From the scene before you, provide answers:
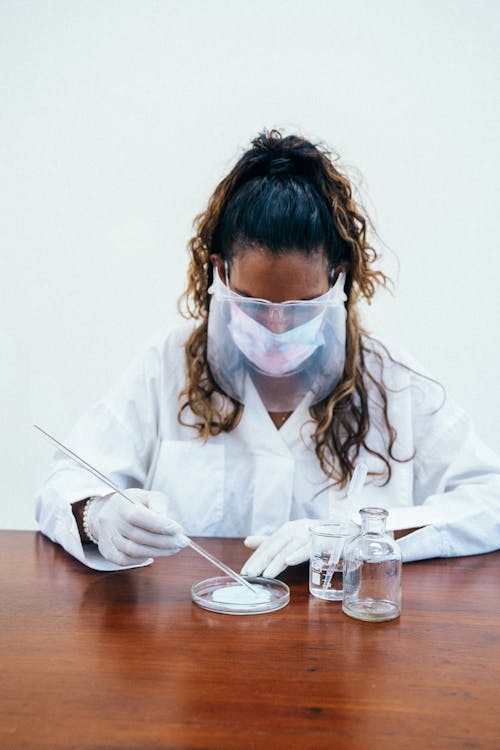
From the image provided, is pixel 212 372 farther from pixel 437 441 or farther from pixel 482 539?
pixel 482 539

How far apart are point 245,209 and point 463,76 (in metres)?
1.35

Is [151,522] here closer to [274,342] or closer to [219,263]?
[274,342]

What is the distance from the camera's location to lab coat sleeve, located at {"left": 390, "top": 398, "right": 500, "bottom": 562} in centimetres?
134

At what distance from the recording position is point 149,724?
2.27ft

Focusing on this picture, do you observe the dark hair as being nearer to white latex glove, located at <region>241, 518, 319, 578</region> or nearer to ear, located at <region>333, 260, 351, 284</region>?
ear, located at <region>333, 260, 351, 284</region>

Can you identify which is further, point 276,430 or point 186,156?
point 186,156

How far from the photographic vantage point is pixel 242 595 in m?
1.07

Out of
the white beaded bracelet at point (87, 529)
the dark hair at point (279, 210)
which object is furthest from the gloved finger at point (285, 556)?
the dark hair at point (279, 210)

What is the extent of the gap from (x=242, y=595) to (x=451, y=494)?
59 centimetres

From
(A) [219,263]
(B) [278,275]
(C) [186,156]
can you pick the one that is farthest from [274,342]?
(C) [186,156]

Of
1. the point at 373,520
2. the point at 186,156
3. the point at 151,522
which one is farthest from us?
the point at 186,156

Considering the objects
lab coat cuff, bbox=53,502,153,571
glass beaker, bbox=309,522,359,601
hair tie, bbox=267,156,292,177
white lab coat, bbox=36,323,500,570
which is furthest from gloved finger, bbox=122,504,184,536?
hair tie, bbox=267,156,292,177

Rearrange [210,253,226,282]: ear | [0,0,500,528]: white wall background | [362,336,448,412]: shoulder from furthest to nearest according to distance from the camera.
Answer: [0,0,500,528]: white wall background → [362,336,448,412]: shoulder → [210,253,226,282]: ear

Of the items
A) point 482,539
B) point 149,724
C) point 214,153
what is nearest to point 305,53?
point 214,153
